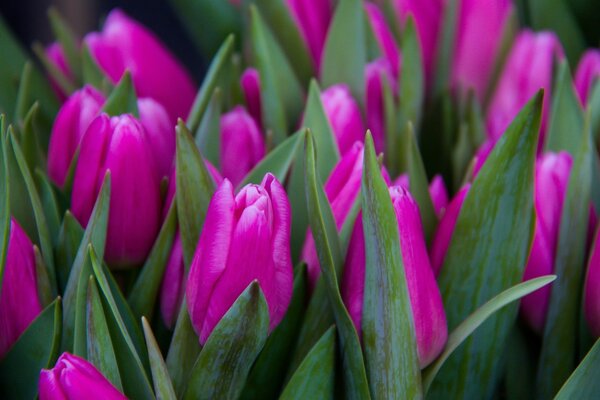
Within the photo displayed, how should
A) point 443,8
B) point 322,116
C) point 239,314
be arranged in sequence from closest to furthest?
1. point 239,314
2. point 322,116
3. point 443,8

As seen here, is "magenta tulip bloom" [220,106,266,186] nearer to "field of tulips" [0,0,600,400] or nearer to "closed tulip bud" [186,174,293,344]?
"field of tulips" [0,0,600,400]

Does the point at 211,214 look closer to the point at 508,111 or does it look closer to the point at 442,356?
the point at 442,356

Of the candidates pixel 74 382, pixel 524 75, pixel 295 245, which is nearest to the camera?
pixel 74 382

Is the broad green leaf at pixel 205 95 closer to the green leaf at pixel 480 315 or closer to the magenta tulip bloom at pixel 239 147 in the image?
the magenta tulip bloom at pixel 239 147

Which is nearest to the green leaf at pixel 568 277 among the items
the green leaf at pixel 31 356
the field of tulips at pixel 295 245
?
the field of tulips at pixel 295 245

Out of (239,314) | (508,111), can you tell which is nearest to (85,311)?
(239,314)

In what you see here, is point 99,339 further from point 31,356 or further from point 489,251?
point 489,251

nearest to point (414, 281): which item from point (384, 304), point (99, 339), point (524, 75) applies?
point (384, 304)
